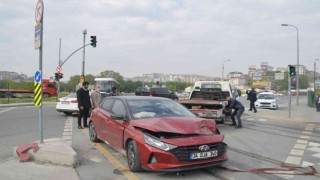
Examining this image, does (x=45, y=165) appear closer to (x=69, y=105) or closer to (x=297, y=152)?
(x=297, y=152)

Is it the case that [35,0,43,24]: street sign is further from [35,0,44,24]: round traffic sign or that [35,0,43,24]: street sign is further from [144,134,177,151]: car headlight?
[144,134,177,151]: car headlight

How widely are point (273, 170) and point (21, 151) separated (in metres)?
5.20

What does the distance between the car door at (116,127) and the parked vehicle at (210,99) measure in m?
6.42

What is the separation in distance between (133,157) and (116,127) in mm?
1301

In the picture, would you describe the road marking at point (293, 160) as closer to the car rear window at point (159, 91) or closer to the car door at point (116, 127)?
the car door at point (116, 127)

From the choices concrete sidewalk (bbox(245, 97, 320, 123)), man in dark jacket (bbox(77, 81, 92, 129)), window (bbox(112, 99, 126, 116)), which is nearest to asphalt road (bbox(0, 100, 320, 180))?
man in dark jacket (bbox(77, 81, 92, 129))

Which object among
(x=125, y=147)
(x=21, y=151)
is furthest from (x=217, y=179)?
(x=21, y=151)

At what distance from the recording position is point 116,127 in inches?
297

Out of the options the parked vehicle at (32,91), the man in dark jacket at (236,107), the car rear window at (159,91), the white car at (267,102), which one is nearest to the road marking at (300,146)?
the man in dark jacket at (236,107)

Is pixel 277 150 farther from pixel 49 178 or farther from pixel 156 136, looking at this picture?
pixel 49 178

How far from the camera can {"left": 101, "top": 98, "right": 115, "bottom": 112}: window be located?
8.83 metres

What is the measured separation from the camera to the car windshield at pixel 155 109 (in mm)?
7287

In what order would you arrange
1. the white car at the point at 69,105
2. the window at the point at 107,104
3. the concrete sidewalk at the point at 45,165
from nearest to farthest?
the concrete sidewalk at the point at 45,165
the window at the point at 107,104
the white car at the point at 69,105

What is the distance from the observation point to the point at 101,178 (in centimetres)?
610
